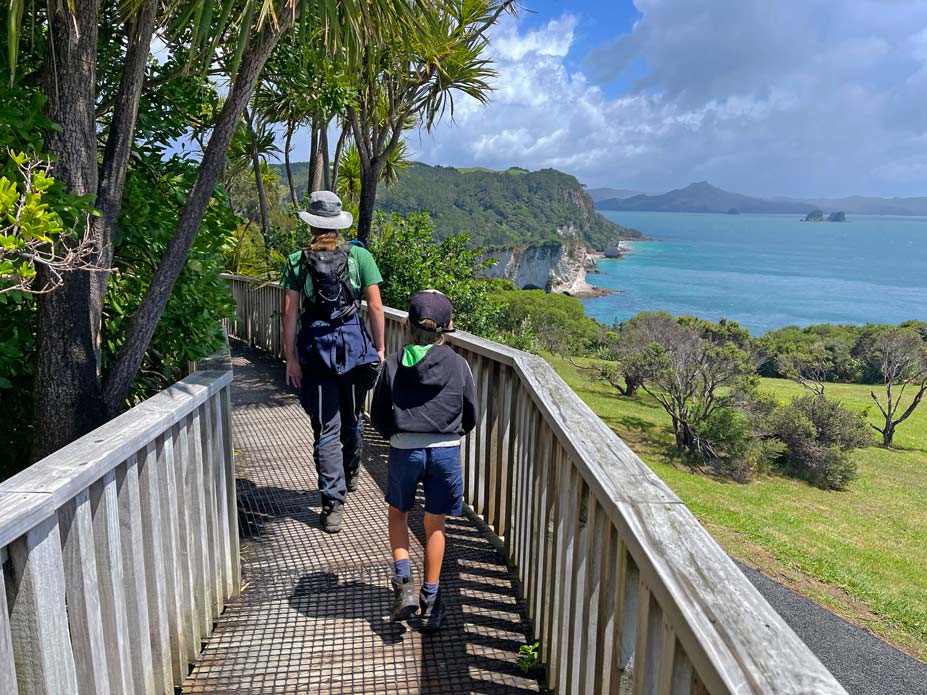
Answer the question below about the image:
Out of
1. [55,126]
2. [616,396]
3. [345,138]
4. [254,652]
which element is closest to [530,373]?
[254,652]

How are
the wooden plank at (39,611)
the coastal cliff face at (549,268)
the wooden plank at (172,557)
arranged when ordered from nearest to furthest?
the wooden plank at (39,611), the wooden plank at (172,557), the coastal cliff face at (549,268)

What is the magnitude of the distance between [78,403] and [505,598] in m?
2.11

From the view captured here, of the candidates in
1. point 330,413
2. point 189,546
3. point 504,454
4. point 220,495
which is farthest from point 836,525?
point 189,546

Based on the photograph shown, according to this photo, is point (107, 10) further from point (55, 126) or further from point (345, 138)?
point (345, 138)

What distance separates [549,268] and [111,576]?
166 meters

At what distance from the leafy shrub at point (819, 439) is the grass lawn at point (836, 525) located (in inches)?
29.5

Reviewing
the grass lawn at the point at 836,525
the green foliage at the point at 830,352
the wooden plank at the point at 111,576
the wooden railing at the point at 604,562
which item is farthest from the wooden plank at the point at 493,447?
the green foliage at the point at 830,352

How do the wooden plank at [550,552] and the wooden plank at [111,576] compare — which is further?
the wooden plank at [550,552]

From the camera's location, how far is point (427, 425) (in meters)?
3.07

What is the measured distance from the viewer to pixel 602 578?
6.37 ft

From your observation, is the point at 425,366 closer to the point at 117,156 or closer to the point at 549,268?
the point at 117,156

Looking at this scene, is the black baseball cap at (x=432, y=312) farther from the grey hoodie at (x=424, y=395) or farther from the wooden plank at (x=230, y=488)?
A: the wooden plank at (x=230, y=488)

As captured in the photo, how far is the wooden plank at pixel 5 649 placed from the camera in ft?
4.79

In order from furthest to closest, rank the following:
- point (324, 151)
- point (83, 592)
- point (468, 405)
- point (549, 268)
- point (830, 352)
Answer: point (549, 268) < point (830, 352) < point (324, 151) < point (468, 405) < point (83, 592)
